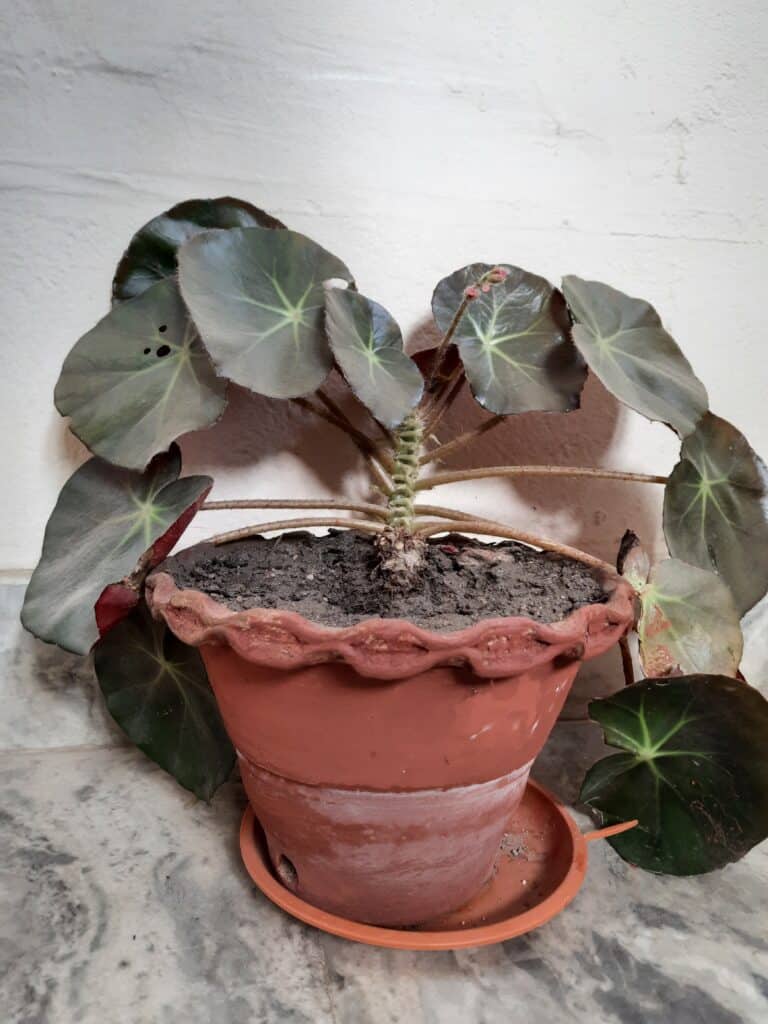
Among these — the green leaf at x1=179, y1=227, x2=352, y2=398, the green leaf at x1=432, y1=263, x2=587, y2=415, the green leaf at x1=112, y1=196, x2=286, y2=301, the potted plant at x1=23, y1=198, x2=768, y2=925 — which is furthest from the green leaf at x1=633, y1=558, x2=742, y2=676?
the green leaf at x1=112, y1=196, x2=286, y2=301

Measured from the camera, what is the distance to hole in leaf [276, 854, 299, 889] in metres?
0.90

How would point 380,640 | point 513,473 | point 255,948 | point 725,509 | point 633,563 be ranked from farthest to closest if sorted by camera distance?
point 725,509 < point 513,473 < point 633,563 < point 255,948 < point 380,640

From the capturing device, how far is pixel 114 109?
111 centimetres

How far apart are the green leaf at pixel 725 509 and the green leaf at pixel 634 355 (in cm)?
11

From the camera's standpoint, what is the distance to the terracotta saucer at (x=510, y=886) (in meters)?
0.81

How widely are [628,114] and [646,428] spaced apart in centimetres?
51

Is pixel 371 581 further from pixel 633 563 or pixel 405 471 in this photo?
pixel 633 563

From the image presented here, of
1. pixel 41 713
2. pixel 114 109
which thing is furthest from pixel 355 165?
pixel 41 713

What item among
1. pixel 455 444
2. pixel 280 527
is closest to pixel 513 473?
pixel 455 444

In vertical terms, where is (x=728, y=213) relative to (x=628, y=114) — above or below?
below

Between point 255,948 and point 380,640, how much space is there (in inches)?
15.8

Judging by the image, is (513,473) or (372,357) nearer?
(372,357)

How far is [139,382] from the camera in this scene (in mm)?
993

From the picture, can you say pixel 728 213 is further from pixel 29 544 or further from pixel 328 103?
pixel 29 544
